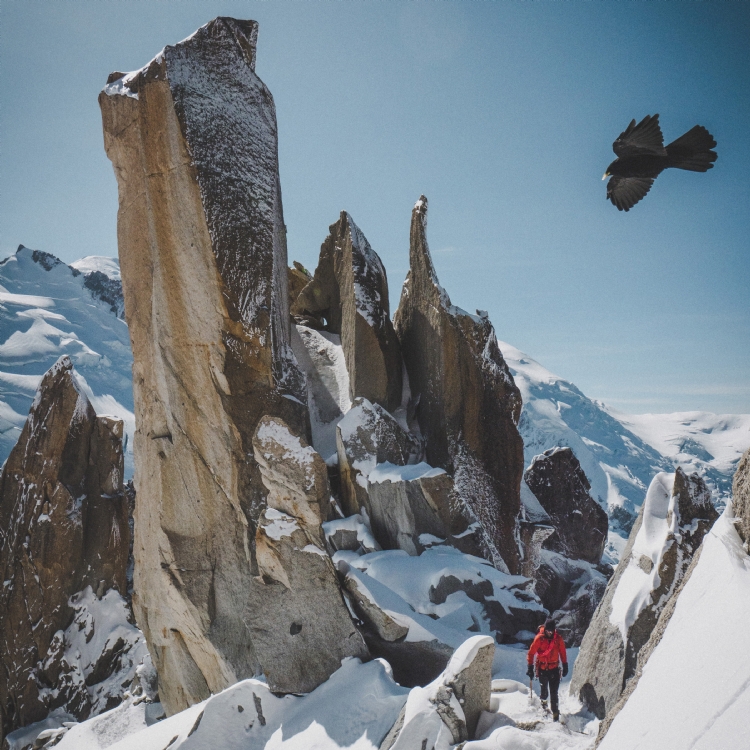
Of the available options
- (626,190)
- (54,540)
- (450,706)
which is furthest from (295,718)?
(54,540)

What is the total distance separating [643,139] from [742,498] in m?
4.14

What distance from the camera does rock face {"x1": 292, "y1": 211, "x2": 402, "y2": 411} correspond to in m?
12.7

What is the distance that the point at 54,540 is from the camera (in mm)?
17047

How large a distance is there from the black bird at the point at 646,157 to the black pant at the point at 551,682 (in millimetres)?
5695

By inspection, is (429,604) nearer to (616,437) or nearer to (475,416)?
(475,416)

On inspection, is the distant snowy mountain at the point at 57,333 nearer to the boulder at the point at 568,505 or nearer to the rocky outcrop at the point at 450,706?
the boulder at the point at 568,505

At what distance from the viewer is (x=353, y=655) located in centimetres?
709

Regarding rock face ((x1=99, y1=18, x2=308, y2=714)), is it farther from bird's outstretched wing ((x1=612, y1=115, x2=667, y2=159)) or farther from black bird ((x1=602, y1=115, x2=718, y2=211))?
bird's outstretched wing ((x1=612, y1=115, x2=667, y2=159))

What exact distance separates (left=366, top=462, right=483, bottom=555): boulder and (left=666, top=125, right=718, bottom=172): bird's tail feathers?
6.83 m

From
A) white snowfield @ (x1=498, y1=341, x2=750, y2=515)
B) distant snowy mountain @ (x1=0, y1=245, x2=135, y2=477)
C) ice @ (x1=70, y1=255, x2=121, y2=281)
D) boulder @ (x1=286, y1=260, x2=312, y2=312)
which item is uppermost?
ice @ (x1=70, y1=255, x2=121, y2=281)

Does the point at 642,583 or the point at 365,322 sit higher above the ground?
the point at 365,322

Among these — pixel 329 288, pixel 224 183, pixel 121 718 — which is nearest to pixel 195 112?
pixel 224 183

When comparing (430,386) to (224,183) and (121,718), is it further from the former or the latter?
(121,718)

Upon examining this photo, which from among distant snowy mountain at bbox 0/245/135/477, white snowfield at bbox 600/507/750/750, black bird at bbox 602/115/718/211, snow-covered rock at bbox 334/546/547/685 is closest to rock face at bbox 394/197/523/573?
snow-covered rock at bbox 334/546/547/685
